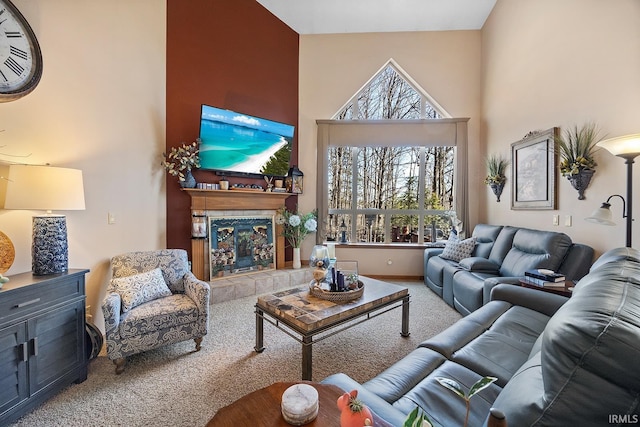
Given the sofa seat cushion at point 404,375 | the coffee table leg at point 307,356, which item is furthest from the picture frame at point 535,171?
the coffee table leg at point 307,356

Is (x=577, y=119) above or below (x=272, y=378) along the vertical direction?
above

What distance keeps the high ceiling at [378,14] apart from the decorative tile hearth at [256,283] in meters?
4.11

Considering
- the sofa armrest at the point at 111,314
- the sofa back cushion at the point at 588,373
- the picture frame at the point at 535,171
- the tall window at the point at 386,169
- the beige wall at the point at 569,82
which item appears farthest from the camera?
the tall window at the point at 386,169

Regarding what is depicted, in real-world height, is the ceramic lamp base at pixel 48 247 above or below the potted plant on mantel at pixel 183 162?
below

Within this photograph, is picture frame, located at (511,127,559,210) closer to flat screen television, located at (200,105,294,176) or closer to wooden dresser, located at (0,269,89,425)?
flat screen television, located at (200,105,294,176)

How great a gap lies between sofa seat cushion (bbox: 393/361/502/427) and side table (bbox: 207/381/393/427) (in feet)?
0.98

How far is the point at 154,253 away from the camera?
8.77 ft

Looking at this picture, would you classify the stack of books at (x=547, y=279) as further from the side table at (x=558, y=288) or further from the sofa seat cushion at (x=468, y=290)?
the sofa seat cushion at (x=468, y=290)

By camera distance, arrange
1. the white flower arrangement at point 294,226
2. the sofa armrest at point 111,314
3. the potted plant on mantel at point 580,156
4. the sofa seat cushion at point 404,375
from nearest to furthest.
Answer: the sofa seat cushion at point 404,375 < the sofa armrest at point 111,314 < the potted plant on mantel at point 580,156 < the white flower arrangement at point 294,226

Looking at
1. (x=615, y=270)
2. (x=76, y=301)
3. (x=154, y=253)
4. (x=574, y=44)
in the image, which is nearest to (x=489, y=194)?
(x=574, y=44)

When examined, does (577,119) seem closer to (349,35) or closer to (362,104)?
(362,104)

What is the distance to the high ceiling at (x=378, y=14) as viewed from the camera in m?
4.02

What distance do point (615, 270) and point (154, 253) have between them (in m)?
3.38

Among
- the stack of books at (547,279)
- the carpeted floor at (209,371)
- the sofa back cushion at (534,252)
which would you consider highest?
the sofa back cushion at (534,252)
